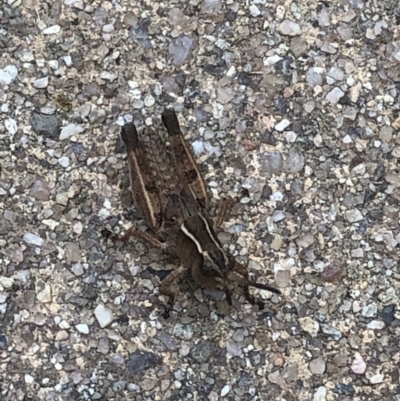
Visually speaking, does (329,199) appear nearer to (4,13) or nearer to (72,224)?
(72,224)

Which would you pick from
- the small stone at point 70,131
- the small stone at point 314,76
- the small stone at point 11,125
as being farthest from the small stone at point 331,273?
the small stone at point 11,125

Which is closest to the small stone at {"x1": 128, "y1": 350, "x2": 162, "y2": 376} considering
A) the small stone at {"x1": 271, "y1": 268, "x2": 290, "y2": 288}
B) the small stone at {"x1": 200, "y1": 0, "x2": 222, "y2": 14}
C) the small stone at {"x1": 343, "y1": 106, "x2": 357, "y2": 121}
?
the small stone at {"x1": 271, "y1": 268, "x2": 290, "y2": 288}

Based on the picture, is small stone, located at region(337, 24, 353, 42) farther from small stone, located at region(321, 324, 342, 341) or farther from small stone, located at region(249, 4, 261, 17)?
small stone, located at region(321, 324, 342, 341)

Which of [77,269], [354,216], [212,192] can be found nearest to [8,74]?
[77,269]

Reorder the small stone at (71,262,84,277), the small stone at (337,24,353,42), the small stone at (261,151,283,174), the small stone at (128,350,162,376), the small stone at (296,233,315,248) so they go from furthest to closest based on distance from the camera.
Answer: the small stone at (337,24,353,42) → the small stone at (261,151,283,174) → the small stone at (296,233,315,248) → the small stone at (71,262,84,277) → the small stone at (128,350,162,376)

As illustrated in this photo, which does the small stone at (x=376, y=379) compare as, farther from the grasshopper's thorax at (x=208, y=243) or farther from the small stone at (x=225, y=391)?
the grasshopper's thorax at (x=208, y=243)

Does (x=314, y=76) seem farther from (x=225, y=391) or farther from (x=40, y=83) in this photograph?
(x=225, y=391)

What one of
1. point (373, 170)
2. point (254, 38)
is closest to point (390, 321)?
point (373, 170)
